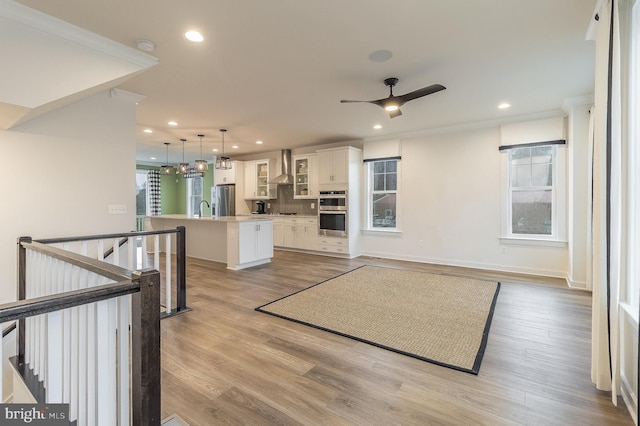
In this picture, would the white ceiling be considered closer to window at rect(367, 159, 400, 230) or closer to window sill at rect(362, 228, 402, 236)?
window at rect(367, 159, 400, 230)

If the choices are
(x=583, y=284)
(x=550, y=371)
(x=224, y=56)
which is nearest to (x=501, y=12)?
(x=224, y=56)

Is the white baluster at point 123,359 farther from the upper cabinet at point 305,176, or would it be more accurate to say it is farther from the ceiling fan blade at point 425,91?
the upper cabinet at point 305,176

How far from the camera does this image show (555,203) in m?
4.96

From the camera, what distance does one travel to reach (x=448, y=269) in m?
5.58

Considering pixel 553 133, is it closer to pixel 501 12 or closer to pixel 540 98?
pixel 540 98

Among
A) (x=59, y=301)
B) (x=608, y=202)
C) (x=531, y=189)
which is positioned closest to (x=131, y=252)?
(x=59, y=301)

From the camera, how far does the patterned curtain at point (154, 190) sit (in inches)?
415

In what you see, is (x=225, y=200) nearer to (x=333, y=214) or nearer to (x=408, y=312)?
(x=333, y=214)

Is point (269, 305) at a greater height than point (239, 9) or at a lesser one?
lesser

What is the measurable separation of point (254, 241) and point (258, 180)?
3136 mm

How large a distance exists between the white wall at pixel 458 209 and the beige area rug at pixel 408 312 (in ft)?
3.76

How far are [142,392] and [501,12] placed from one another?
10.9 ft

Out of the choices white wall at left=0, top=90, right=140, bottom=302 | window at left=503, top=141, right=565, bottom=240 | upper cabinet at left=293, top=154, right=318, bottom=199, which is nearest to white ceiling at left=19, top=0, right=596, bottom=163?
white wall at left=0, top=90, right=140, bottom=302

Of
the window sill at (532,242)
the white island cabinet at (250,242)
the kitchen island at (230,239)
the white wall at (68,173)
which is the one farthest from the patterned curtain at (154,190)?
the window sill at (532,242)
